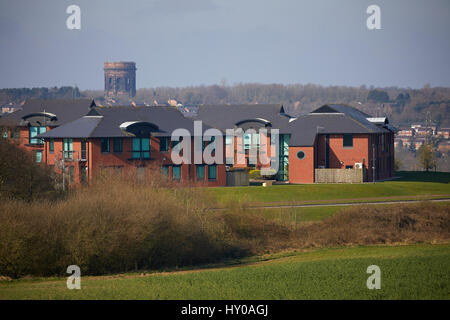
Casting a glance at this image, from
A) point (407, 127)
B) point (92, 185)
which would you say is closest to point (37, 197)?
point (92, 185)

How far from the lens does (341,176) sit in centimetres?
6681

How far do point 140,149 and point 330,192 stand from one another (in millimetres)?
16782

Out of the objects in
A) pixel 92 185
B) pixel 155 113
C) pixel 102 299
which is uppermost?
pixel 155 113

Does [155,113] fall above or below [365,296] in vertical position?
above

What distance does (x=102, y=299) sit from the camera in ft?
88.0

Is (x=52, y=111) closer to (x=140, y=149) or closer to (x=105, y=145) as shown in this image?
(x=105, y=145)

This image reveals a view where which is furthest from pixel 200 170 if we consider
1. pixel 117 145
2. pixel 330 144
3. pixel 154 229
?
pixel 154 229

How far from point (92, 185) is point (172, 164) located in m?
20.8

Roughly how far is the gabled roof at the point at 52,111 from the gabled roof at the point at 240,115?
1380 cm

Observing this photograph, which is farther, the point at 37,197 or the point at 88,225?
the point at 37,197

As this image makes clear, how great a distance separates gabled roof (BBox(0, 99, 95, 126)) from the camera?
82.9 meters

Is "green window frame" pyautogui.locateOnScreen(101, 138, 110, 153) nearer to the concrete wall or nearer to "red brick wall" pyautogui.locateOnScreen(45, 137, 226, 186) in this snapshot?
"red brick wall" pyautogui.locateOnScreen(45, 137, 226, 186)
